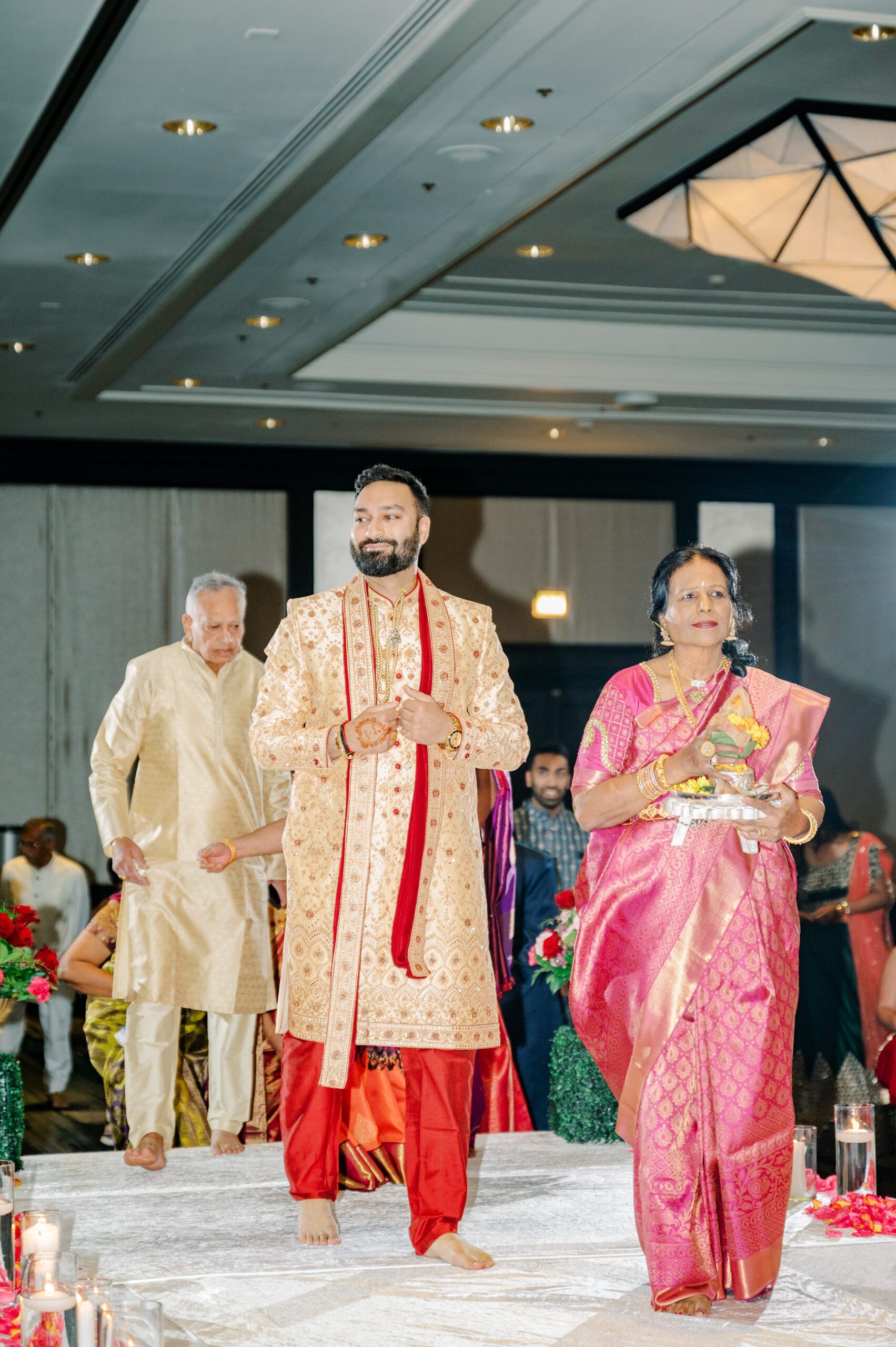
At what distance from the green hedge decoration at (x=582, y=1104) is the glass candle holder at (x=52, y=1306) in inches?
94.7

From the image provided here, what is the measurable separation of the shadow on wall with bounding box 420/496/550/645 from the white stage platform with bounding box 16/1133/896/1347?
7.39m

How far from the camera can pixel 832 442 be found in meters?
11.6

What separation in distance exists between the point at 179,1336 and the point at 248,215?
4.49 metres

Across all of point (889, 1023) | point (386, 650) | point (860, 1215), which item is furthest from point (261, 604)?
point (860, 1215)

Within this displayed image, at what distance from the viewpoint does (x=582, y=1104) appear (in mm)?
4914

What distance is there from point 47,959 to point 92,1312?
2.42m

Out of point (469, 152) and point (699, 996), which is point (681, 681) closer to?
point (699, 996)

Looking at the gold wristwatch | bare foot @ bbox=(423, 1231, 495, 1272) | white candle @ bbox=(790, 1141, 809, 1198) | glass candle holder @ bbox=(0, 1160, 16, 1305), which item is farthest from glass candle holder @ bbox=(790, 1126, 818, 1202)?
glass candle holder @ bbox=(0, 1160, 16, 1305)

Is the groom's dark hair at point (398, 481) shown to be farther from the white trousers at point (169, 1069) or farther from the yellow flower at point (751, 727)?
the white trousers at point (169, 1069)

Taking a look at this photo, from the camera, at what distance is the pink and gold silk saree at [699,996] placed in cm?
337

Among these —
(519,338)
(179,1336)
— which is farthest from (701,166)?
(179,1336)

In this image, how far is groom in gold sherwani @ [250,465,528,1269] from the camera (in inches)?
146

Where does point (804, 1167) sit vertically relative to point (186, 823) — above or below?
below

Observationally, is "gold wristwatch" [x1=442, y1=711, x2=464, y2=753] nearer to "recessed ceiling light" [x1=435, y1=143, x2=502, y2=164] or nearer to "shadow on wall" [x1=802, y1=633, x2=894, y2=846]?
"recessed ceiling light" [x1=435, y1=143, x2=502, y2=164]
